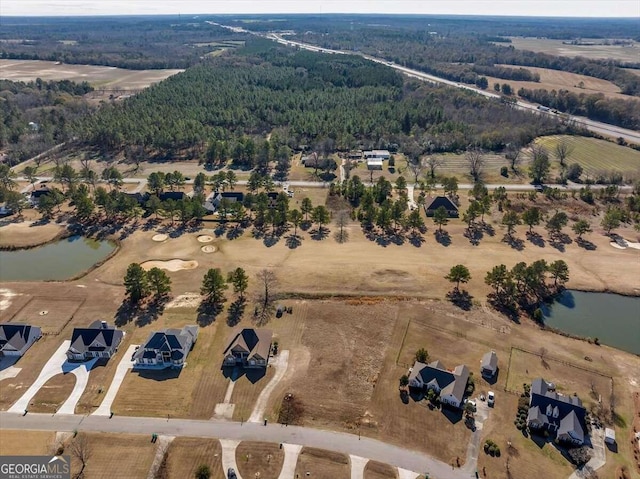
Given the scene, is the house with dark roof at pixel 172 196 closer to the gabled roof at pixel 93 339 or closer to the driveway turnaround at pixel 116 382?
the gabled roof at pixel 93 339

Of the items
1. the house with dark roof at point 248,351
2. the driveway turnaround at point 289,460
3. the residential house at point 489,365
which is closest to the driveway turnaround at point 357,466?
the driveway turnaround at point 289,460

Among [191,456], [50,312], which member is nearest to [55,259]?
[50,312]

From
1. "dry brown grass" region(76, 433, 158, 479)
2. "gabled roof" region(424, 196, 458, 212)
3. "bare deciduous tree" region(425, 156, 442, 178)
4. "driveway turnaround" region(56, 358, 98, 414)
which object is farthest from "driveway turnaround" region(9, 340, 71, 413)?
"bare deciduous tree" region(425, 156, 442, 178)

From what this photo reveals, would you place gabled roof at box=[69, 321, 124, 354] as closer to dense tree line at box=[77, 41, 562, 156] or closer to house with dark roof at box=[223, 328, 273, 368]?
house with dark roof at box=[223, 328, 273, 368]

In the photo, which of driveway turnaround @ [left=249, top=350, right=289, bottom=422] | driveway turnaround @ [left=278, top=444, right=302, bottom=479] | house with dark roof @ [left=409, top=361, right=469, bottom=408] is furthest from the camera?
house with dark roof @ [left=409, top=361, right=469, bottom=408]

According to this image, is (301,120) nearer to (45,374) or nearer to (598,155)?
(598,155)

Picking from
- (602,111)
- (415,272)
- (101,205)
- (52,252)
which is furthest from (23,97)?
(602,111)
